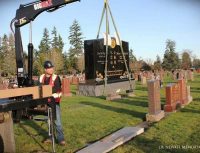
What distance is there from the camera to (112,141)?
7.38 m

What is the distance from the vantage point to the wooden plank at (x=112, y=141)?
22.1 feet

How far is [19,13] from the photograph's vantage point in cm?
882

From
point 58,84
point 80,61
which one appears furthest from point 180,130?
point 80,61

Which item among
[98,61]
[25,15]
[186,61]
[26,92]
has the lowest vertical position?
[26,92]

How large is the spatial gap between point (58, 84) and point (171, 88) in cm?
648

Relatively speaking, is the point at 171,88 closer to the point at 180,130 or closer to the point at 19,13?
the point at 180,130

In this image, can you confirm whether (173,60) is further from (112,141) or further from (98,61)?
(112,141)

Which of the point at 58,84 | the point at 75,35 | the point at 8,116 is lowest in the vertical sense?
the point at 8,116

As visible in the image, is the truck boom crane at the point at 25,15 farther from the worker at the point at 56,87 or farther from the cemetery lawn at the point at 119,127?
the cemetery lawn at the point at 119,127

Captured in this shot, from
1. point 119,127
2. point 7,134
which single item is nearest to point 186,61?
point 119,127

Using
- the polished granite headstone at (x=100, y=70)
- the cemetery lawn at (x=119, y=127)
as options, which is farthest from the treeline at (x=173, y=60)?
the cemetery lawn at (x=119, y=127)

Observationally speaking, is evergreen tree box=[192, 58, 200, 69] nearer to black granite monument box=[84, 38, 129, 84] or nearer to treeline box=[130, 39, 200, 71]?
treeline box=[130, 39, 200, 71]

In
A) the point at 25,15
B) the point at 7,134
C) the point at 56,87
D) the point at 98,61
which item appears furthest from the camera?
the point at 98,61

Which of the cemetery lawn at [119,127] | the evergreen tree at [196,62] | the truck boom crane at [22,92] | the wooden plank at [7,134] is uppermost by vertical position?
the evergreen tree at [196,62]
